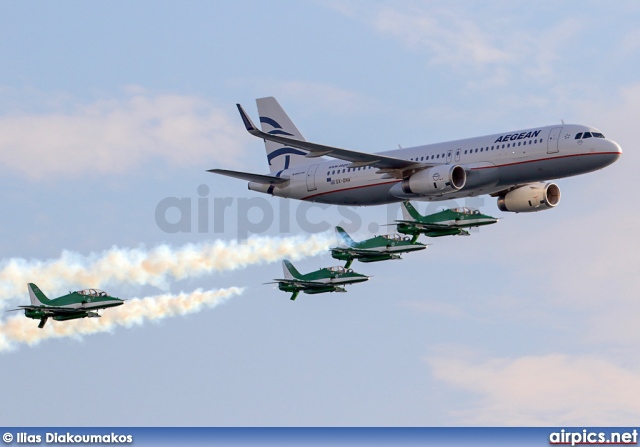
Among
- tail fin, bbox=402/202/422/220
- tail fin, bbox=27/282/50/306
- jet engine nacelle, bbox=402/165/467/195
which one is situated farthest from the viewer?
tail fin, bbox=402/202/422/220

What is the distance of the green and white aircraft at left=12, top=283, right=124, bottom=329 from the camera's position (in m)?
117

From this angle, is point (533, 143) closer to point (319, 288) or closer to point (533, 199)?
point (533, 199)

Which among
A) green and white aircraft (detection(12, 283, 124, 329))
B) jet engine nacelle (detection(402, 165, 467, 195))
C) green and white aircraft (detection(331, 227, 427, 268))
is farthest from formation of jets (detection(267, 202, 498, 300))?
green and white aircraft (detection(12, 283, 124, 329))

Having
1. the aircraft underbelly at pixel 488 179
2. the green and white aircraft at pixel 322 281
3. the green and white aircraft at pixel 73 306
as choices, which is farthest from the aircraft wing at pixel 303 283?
the green and white aircraft at pixel 73 306

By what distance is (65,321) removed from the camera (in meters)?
120

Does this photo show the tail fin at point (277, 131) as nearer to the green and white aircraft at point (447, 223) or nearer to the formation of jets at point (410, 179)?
the formation of jets at point (410, 179)

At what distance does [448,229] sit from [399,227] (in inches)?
163

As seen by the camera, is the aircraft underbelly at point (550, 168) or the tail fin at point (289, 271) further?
the tail fin at point (289, 271)

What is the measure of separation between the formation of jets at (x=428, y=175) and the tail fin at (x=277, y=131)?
0.51 feet

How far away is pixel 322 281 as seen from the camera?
123562 mm

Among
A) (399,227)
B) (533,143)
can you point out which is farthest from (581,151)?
(399,227)

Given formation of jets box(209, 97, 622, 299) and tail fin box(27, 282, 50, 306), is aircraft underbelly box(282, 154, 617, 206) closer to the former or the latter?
formation of jets box(209, 97, 622, 299)

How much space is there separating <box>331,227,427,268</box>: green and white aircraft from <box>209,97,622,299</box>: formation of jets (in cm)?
8

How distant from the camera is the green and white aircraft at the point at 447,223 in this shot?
12350 centimetres
